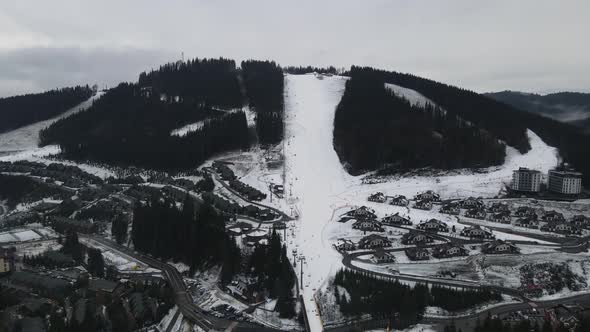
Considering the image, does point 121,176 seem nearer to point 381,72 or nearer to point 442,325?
point 442,325

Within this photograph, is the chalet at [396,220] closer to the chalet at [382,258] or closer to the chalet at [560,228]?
the chalet at [382,258]

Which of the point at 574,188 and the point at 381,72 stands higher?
the point at 381,72

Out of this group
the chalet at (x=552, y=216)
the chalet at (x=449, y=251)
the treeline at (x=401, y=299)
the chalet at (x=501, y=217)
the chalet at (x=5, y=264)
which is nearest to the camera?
the treeline at (x=401, y=299)

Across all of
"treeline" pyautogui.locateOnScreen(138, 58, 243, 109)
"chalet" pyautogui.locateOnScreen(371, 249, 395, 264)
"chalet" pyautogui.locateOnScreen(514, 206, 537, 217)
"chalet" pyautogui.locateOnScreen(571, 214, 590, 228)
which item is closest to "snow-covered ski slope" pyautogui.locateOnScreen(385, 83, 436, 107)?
"treeline" pyautogui.locateOnScreen(138, 58, 243, 109)

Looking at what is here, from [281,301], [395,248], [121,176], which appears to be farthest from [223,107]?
[281,301]

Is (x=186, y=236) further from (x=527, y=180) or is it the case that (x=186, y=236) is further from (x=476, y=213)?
(x=527, y=180)

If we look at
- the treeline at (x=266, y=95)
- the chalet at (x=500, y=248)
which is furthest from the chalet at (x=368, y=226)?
the treeline at (x=266, y=95)

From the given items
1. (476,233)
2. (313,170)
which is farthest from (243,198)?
(476,233)

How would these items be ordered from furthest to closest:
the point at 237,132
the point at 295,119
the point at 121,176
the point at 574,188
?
the point at 295,119
the point at 237,132
the point at 121,176
the point at 574,188
